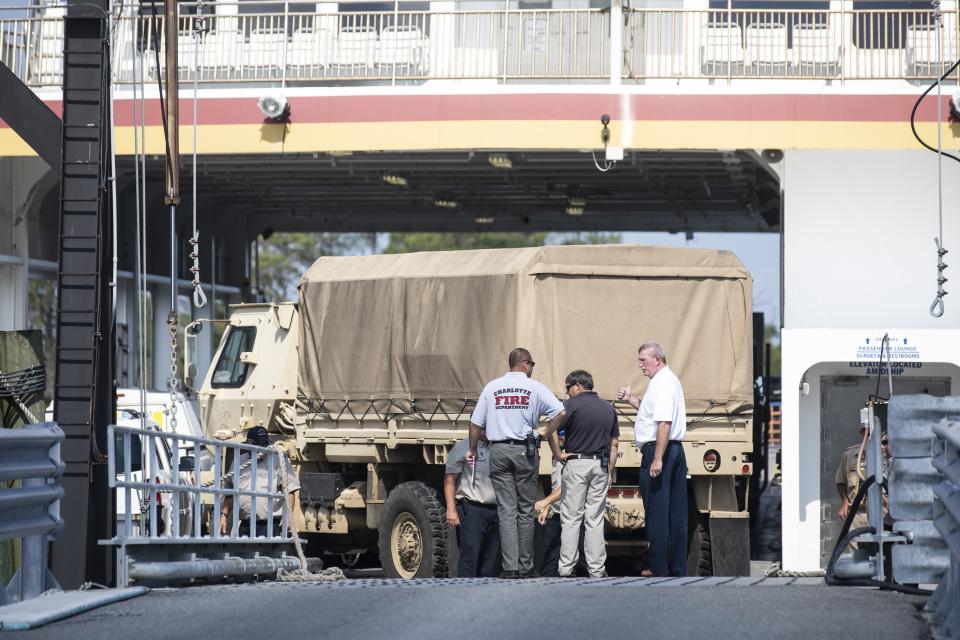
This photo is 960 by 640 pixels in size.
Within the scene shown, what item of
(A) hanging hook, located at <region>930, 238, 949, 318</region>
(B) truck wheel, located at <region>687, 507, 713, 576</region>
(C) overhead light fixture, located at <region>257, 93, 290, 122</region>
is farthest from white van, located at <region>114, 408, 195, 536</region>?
(A) hanging hook, located at <region>930, 238, 949, 318</region>

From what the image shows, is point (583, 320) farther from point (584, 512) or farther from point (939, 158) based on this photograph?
point (939, 158)

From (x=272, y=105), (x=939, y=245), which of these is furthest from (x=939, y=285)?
(x=272, y=105)

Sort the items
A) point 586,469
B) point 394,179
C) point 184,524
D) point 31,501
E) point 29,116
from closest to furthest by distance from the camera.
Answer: point 31,501 → point 29,116 → point 586,469 → point 184,524 → point 394,179

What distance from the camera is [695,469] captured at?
14.2 meters

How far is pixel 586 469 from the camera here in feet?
43.0

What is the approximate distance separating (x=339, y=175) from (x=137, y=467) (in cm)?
989

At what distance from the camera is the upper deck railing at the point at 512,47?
20906 millimetres

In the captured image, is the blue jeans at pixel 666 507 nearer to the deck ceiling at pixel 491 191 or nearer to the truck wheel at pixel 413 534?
the truck wheel at pixel 413 534

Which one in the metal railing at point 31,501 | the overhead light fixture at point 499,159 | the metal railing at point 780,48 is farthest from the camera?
the overhead light fixture at point 499,159

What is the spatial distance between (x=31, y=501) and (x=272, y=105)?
12.6 metres

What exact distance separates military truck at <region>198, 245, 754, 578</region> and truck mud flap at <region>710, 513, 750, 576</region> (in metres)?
0.01

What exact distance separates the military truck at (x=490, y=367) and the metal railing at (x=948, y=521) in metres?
6.21

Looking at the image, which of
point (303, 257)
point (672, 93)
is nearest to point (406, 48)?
point (672, 93)

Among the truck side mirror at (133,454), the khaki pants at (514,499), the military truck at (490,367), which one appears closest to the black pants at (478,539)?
the khaki pants at (514,499)
